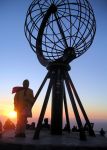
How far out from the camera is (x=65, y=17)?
12.6 m

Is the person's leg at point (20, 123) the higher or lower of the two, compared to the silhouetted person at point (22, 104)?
lower

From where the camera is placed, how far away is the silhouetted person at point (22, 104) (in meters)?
8.78

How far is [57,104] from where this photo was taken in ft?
34.9

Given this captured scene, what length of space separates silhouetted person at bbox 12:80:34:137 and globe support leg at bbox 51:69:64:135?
1938mm

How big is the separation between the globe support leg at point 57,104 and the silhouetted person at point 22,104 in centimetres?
194

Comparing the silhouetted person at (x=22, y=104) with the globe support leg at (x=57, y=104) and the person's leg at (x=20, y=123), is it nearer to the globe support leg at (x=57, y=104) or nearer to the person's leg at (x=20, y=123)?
the person's leg at (x=20, y=123)

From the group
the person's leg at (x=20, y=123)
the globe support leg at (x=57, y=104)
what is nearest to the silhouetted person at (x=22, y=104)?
the person's leg at (x=20, y=123)

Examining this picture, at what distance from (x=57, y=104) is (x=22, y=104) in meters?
2.20

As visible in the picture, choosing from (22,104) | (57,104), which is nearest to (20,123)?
(22,104)

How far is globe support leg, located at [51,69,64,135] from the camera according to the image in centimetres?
1063

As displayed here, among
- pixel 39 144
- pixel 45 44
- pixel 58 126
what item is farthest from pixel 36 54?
pixel 39 144

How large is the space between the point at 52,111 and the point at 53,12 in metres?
4.52

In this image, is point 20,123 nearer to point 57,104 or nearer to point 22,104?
point 22,104

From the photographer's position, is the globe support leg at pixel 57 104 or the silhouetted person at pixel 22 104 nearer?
the silhouetted person at pixel 22 104
